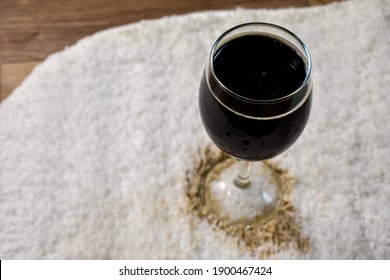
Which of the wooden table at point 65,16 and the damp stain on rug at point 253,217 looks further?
the wooden table at point 65,16

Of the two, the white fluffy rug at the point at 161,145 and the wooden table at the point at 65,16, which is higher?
the wooden table at the point at 65,16

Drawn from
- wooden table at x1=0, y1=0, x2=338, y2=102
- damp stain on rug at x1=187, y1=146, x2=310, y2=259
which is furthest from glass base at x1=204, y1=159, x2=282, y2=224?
wooden table at x1=0, y1=0, x2=338, y2=102

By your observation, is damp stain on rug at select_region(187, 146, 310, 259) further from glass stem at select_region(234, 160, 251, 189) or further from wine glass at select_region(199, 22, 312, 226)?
wine glass at select_region(199, 22, 312, 226)

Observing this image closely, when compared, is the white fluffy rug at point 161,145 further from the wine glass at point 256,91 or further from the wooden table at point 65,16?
the wine glass at point 256,91

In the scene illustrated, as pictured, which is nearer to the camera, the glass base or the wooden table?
the glass base

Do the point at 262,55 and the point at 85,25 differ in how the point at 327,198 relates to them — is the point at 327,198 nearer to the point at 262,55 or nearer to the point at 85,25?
the point at 262,55

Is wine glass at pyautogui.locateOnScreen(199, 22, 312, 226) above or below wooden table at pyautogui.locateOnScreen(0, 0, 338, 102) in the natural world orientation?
below

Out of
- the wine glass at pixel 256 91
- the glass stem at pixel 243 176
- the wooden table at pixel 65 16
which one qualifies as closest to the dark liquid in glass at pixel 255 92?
the wine glass at pixel 256 91
